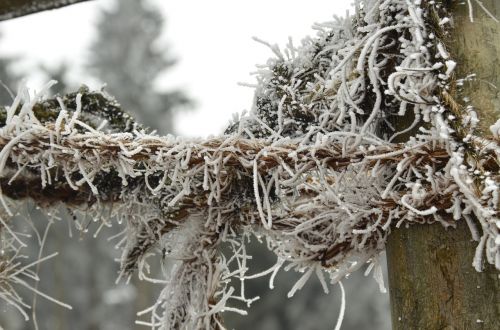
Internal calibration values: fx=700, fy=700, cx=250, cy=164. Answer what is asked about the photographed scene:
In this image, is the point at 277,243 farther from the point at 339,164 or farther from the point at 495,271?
the point at 495,271

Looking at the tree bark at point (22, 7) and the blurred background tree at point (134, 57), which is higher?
the blurred background tree at point (134, 57)

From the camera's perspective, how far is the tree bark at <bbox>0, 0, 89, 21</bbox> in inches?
44.9

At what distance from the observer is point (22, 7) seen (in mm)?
1152

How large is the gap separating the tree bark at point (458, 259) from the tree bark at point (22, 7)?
0.68 meters

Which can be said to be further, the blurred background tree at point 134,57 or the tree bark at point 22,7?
the blurred background tree at point 134,57

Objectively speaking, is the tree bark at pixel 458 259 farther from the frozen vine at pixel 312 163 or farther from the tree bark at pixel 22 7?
the tree bark at pixel 22 7

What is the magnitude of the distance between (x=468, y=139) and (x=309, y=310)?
40.4ft

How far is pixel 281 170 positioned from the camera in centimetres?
126

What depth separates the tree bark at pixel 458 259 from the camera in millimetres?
1143

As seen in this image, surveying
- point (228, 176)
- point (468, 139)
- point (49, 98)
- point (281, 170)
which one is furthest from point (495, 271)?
point (49, 98)

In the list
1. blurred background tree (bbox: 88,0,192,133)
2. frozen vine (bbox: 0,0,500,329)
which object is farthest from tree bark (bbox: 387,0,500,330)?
blurred background tree (bbox: 88,0,192,133)

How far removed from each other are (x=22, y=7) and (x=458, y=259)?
2.74 feet

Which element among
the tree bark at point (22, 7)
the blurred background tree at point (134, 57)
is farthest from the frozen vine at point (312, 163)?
the blurred background tree at point (134, 57)

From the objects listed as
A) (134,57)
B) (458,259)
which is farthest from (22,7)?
→ (134,57)
